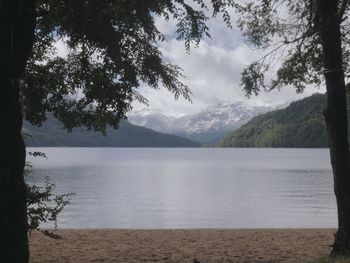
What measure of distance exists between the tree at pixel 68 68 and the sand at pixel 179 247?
7.68 metres

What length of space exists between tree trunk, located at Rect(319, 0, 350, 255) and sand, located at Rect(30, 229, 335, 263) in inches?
145

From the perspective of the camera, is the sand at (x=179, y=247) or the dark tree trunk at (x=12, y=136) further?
the sand at (x=179, y=247)

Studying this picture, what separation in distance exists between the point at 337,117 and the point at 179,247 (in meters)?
11.3

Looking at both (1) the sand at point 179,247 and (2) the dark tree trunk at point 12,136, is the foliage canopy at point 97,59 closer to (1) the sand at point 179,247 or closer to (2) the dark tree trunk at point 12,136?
(2) the dark tree trunk at point 12,136

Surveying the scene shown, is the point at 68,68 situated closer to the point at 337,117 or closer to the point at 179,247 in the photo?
the point at 337,117

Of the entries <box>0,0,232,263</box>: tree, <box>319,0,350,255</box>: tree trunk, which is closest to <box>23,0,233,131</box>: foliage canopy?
<box>0,0,232,263</box>: tree

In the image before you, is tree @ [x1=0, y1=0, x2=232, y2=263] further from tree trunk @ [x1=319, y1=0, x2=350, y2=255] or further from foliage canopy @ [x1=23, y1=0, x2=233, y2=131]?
tree trunk @ [x1=319, y1=0, x2=350, y2=255]

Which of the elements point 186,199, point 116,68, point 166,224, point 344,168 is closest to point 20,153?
point 116,68

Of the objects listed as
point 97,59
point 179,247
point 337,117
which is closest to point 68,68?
point 97,59

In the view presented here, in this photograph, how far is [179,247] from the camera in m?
22.8

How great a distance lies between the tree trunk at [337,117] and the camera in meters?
14.1

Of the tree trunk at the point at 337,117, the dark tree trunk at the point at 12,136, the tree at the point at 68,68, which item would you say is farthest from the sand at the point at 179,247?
the dark tree trunk at the point at 12,136

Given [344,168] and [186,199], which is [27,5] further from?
[186,199]

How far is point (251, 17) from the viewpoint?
→ 1655 cm
